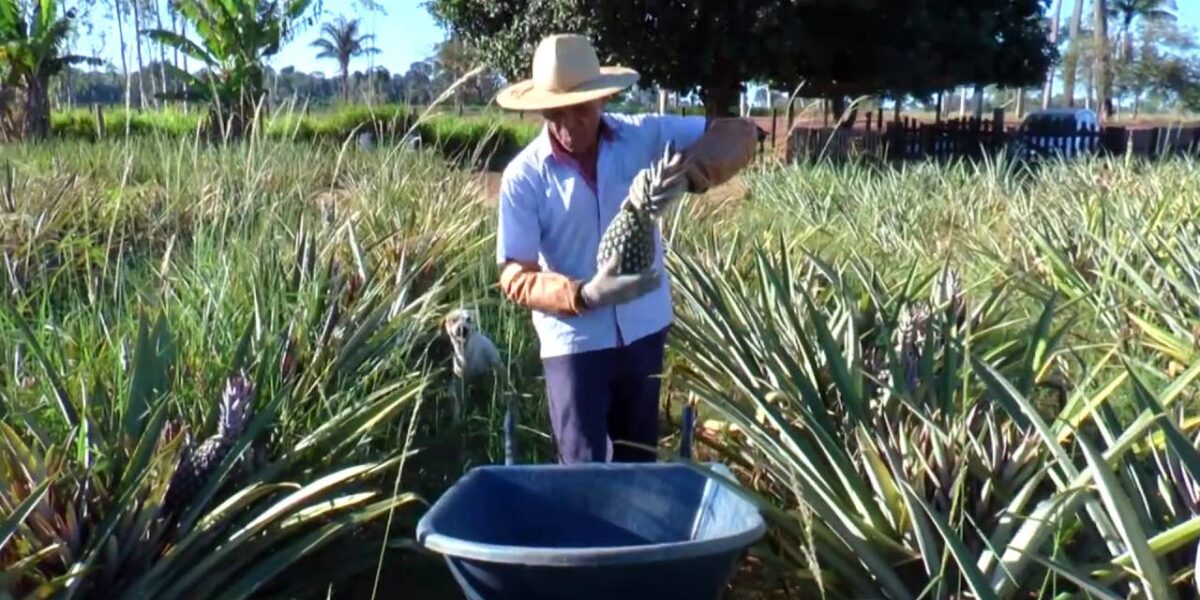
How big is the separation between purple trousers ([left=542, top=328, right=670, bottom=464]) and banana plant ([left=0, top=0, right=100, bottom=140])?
2088cm

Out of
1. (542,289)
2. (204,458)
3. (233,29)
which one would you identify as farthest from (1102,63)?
(204,458)

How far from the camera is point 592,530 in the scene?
11.1 ft

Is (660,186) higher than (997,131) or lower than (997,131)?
higher

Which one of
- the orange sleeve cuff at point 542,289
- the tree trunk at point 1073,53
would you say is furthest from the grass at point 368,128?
the tree trunk at point 1073,53

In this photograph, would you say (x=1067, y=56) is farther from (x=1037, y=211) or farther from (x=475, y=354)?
(x=475, y=354)

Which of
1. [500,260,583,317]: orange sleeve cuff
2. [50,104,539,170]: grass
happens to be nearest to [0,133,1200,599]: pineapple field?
[500,260,583,317]: orange sleeve cuff

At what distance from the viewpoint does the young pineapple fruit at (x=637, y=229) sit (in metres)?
3.44

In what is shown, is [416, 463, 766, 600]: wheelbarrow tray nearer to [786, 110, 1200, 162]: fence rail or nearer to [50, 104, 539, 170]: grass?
[50, 104, 539, 170]: grass

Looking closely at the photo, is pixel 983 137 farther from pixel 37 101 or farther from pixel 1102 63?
pixel 1102 63

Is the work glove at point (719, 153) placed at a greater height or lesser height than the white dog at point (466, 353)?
greater

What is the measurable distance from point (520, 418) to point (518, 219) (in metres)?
1.56

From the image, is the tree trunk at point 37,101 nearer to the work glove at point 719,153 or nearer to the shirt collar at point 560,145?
the shirt collar at point 560,145

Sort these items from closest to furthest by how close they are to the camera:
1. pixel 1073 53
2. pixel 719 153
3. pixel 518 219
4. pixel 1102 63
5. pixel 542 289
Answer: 1. pixel 719 153
2. pixel 542 289
3. pixel 518 219
4. pixel 1102 63
5. pixel 1073 53

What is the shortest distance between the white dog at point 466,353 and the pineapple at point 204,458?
1.62 metres
